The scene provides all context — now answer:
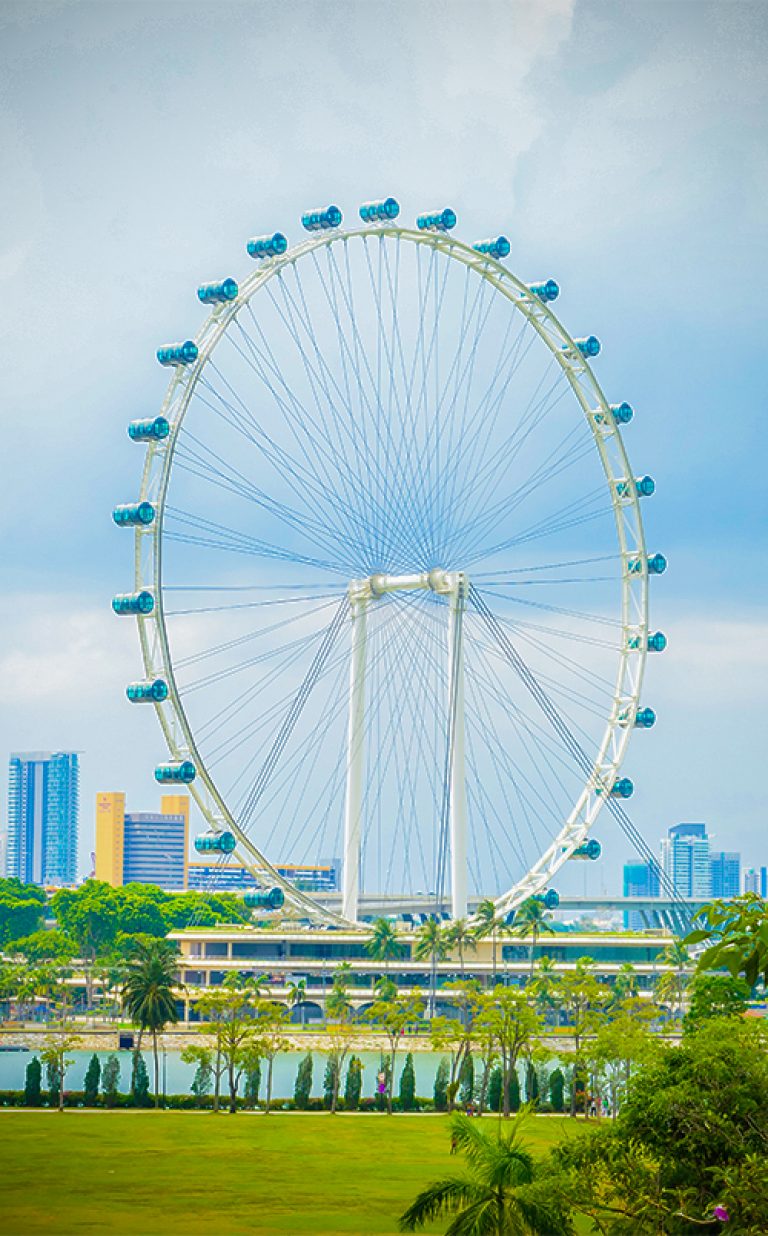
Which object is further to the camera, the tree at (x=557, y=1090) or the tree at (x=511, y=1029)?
the tree at (x=557, y=1090)

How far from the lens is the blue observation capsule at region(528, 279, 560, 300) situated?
5544 centimetres

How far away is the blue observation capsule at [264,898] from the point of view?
48.7 metres

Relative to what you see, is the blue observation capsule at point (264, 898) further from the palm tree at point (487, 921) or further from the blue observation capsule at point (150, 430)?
the palm tree at point (487, 921)

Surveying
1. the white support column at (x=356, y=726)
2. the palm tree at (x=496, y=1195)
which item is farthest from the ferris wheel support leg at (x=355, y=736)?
the palm tree at (x=496, y=1195)

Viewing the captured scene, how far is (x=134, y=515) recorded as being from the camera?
43.8m

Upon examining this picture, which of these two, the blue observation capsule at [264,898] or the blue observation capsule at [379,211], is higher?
the blue observation capsule at [379,211]

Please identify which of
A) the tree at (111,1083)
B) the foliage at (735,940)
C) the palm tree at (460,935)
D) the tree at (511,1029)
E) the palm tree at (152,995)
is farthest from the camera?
the palm tree at (460,935)

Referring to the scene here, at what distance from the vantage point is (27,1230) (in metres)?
25.8

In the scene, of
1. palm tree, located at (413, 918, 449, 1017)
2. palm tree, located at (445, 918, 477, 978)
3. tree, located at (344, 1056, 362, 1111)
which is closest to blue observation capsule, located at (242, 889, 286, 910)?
tree, located at (344, 1056, 362, 1111)

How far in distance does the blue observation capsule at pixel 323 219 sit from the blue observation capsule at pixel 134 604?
10.4 meters

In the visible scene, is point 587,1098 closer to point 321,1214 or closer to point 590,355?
point 321,1214

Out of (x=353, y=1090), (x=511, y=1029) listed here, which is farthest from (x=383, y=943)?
(x=511, y=1029)

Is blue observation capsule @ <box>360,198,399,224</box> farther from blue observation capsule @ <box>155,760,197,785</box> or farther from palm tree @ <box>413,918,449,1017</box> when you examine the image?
palm tree @ <box>413,918,449,1017</box>

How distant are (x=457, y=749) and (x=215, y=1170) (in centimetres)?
3063
